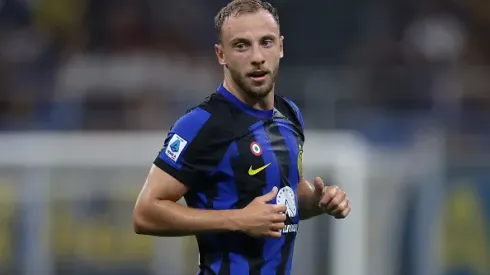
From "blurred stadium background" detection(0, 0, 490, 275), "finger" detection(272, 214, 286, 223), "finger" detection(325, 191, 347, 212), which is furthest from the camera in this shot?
"blurred stadium background" detection(0, 0, 490, 275)

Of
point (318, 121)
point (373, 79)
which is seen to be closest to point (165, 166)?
point (318, 121)

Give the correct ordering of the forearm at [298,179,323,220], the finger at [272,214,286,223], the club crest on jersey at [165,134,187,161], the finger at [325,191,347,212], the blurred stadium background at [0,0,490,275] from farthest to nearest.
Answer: the blurred stadium background at [0,0,490,275] < the forearm at [298,179,323,220] < the finger at [325,191,347,212] < the club crest on jersey at [165,134,187,161] < the finger at [272,214,286,223]

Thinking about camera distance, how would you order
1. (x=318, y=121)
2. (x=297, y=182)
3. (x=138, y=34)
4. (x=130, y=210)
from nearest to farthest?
(x=297, y=182) → (x=130, y=210) → (x=318, y=121) → (x=138, y=34)

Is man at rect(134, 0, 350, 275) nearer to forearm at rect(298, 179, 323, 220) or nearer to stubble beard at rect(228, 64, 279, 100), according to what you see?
stubble beard at rect(228, 64, 279, 100)

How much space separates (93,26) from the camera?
8742 millimetres

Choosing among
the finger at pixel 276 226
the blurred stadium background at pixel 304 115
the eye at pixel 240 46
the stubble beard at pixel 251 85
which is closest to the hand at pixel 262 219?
the finger at pixel 276 226

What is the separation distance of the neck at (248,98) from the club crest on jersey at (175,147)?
262mm

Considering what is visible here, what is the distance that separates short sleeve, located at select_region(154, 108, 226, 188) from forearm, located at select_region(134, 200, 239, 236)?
0.11m

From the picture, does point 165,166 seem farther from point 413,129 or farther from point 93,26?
point 93,26

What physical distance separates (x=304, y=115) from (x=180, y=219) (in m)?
3.96

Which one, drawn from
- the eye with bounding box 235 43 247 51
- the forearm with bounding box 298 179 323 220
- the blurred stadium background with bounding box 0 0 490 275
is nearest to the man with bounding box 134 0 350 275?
the eye with bounding box 235 43 247 51

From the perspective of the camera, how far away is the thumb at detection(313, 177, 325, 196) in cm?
308

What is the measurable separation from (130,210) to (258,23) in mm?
3182

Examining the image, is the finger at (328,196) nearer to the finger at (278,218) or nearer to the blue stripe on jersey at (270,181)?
the blue stripe on jersey at (270,181)
